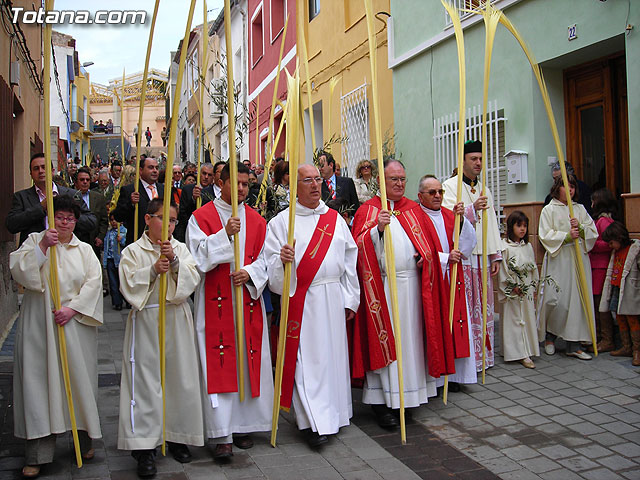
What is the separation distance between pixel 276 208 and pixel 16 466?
115 inches

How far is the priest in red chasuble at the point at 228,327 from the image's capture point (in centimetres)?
419

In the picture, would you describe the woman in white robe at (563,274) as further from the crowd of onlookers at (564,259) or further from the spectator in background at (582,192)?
the spectator in background at (582,192)

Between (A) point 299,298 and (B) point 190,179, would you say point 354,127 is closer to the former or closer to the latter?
(B) point 190,179

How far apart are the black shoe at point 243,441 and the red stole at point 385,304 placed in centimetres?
89

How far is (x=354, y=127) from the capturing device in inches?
465

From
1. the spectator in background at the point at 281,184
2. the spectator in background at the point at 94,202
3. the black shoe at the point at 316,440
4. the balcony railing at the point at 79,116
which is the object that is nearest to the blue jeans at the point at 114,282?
the spectator in background at the point at 94,202

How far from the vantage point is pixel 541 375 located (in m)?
5.75

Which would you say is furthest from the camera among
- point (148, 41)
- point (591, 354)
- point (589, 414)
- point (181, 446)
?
point (591, 354)

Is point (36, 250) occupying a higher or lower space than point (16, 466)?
higher

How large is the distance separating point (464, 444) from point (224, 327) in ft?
5.76

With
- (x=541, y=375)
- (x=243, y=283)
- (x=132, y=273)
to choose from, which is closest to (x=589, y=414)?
(x=541, y=375)

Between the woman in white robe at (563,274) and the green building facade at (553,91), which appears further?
the green building facade at (553,91)

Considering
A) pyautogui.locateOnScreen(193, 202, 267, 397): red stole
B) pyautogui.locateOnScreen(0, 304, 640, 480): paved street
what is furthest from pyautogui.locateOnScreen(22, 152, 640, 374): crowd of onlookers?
pyautogui.locateOnScreen(193, 202, 267, 397): red stole

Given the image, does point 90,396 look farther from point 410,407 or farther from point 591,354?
point 591,354
